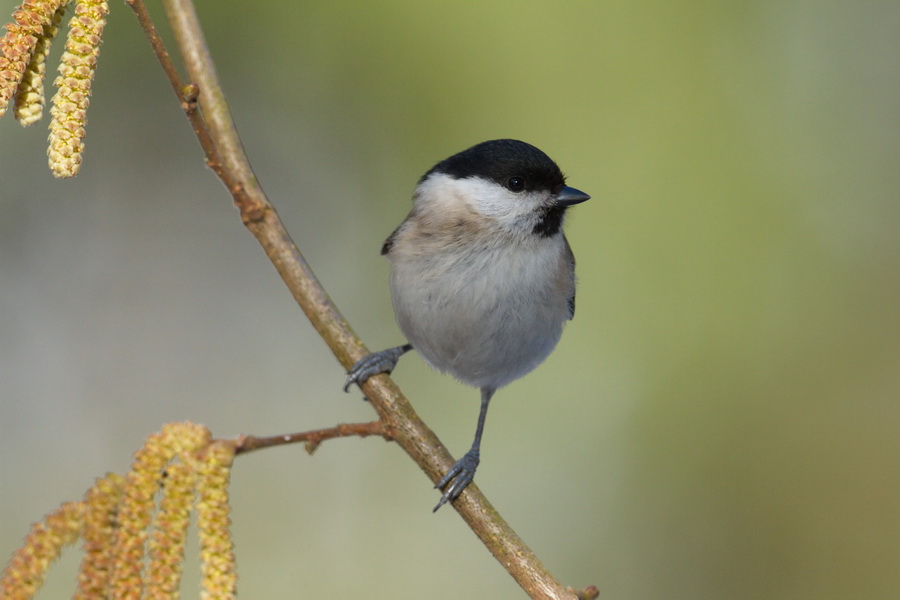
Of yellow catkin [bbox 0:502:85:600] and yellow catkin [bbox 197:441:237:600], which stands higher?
yellow catkin [bbox 0:502:85:600]

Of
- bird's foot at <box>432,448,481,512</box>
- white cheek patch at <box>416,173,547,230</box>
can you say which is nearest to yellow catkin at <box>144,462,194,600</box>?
bird's foot at <box>432,448,481,512</box>

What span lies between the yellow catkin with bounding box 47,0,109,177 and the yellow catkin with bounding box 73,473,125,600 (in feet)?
1.21

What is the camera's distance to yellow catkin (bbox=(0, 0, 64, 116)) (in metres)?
0.89

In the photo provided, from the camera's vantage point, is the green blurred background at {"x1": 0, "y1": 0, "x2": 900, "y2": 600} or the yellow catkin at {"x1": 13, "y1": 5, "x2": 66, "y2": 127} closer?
the yellow catkin at {"x1": 13, "y1": 5, "x2": 66, "y2": 127}

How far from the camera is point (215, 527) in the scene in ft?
2.82

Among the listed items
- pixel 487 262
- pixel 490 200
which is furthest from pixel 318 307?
pixel 490 200

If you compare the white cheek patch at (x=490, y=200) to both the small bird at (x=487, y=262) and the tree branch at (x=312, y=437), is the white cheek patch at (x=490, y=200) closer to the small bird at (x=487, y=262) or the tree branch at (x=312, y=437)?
the small bird at (x=487, y=262)

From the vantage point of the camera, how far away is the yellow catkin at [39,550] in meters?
0.81

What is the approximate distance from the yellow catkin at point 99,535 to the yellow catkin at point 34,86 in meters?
0.44

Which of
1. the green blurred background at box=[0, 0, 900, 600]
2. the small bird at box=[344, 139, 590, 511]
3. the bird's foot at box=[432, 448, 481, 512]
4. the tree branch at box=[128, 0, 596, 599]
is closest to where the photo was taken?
the tree branch at box=[128, 0, 596, 599]

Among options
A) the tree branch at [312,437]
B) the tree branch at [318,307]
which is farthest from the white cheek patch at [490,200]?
the tree branch at [312,437]

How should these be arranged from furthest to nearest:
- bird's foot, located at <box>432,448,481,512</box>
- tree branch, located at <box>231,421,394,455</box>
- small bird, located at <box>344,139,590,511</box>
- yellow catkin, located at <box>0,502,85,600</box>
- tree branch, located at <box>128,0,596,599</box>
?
small bird, located at <box>344,139,590,511</box>
bird's foot, located at <box>432,448,481,512</box>
tree branch, located at <box>128,0,596,599</box>
tree branch, located at <box>231,421,394,455</box>
yellow catkin, located at <box>0,502,85,600</box>

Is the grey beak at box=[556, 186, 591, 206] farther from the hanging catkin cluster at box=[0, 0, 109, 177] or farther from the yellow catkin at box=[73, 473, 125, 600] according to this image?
the yellow catkin at box=[73, 473, 125, 600]

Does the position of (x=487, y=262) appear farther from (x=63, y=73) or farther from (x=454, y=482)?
(x=63, y=73)
